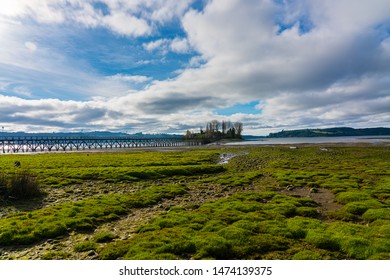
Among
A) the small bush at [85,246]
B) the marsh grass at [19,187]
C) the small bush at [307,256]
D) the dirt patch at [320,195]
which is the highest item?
the marsh grass at [19,187]

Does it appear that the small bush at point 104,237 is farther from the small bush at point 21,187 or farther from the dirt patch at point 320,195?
the dirt patch at point 320,195

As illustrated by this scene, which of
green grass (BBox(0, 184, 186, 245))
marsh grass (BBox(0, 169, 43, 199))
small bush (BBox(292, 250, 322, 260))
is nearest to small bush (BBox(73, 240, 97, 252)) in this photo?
green grass (BBox(0, 184, 186, 245))

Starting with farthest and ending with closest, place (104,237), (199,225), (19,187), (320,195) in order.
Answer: (320,195) < (19,187) < (199,225) < (104,237)

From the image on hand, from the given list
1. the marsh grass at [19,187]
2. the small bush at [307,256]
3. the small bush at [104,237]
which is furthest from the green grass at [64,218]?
the small bush at [307,256]

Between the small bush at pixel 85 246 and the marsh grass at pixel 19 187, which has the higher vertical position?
the marsh grass at pixel 19 187

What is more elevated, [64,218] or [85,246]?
[64,218]

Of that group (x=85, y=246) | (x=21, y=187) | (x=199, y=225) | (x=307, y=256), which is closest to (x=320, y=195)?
(x=199, y=225)

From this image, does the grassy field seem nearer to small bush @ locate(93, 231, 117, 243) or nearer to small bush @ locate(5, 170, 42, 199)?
small bush @ locate(93, 231, 117, 243)

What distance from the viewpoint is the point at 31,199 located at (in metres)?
20.9

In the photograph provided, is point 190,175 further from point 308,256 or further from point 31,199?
point 308,256

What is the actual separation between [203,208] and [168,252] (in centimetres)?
677

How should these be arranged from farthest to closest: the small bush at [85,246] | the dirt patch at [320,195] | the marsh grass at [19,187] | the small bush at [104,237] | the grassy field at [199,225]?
the marsh grass at [19,187] → the dirt patch at [320,195] → the small bush at [104,237] → the small bush at [85,246] → the grassy field at [199,225]

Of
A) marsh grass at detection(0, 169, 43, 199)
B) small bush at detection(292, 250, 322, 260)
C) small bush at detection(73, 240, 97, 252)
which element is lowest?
small bush at detection(292, 250, 322, 260)

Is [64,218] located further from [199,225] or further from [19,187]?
[19,187]
